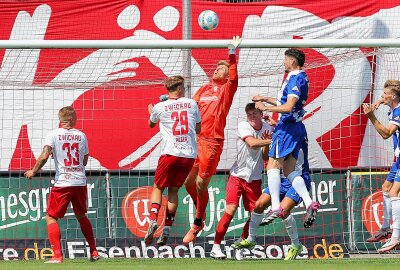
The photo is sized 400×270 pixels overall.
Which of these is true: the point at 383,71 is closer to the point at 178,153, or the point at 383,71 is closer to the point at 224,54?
the point at 224,54

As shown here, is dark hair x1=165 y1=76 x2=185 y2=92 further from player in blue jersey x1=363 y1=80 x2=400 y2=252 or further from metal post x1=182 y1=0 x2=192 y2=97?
metal post x1=182 y1=0 x2=192 y2=97

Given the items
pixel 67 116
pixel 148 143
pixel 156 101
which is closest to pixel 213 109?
pixel 67 116

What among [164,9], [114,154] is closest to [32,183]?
[114,154]

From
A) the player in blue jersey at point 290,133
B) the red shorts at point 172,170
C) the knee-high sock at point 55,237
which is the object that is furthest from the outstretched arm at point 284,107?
the knee-high sock at point 55,237

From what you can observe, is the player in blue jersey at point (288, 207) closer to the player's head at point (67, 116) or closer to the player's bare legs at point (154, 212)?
the player's bare legs at point (154, 212)

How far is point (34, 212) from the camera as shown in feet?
56.6

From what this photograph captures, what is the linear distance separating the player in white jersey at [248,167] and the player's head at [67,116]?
233 cm

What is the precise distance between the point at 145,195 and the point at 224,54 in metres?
3.50

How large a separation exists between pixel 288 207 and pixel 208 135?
189 cm

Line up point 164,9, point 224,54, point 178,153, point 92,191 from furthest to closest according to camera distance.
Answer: point 164,9, point 224,54, point 92,191, point 178,153

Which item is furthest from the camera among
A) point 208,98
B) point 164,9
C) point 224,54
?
point 164,9

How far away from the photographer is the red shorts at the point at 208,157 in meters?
14.6

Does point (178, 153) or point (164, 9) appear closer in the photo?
point (178, 153)

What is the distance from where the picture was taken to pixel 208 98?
15008 millimetres
